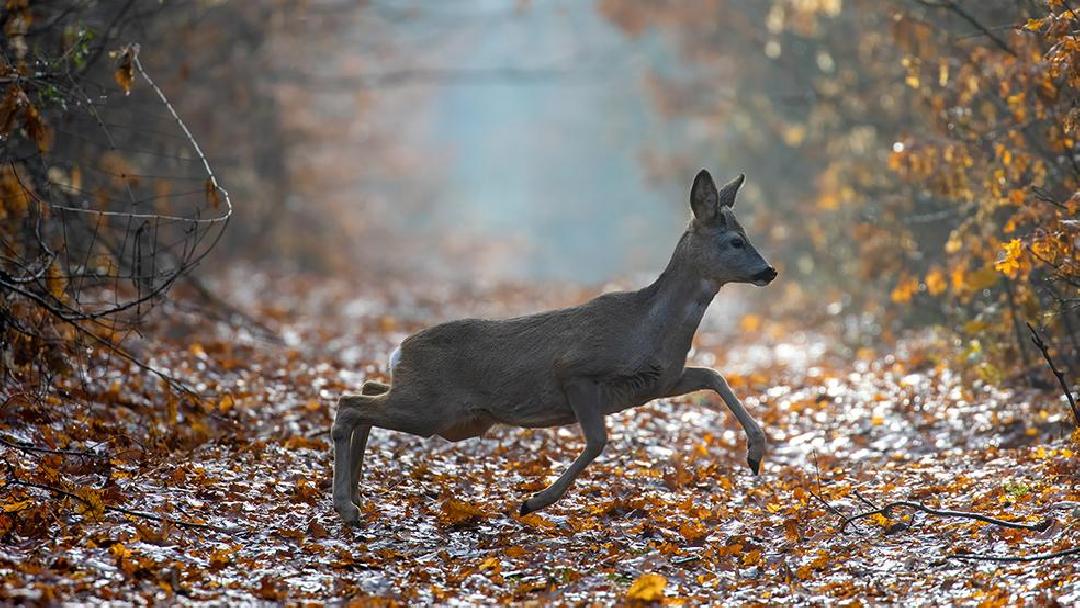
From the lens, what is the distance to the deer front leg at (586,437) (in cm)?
775

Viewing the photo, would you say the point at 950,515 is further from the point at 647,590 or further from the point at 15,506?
the point at 15,506

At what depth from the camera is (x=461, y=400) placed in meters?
8.17

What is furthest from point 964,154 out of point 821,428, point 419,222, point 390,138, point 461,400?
point 419,222

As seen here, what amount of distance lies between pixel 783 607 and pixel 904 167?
19.6ft

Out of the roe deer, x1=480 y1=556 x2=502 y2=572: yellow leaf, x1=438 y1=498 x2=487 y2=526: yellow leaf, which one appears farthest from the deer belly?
x1=480 y1=556 x2=502 y2=572: yellow leaf

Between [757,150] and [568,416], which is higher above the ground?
[757,150]

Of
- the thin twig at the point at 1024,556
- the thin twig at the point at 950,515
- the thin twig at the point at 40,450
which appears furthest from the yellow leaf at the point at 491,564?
the thin twig at the point at 40,450

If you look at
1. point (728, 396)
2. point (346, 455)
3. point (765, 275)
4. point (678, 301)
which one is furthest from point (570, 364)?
point (346, 455)

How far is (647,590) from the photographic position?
6398mm

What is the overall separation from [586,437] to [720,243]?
168 cm

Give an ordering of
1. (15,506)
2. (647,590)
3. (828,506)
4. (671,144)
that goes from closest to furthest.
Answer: (647,590), (15,506), (828,506), (671,144)

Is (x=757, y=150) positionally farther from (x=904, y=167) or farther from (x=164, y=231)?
(x=904, y=167)

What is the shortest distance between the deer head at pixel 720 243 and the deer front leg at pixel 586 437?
1.20m

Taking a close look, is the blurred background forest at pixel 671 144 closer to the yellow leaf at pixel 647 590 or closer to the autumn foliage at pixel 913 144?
the autumn foliage at pixel 913 144
